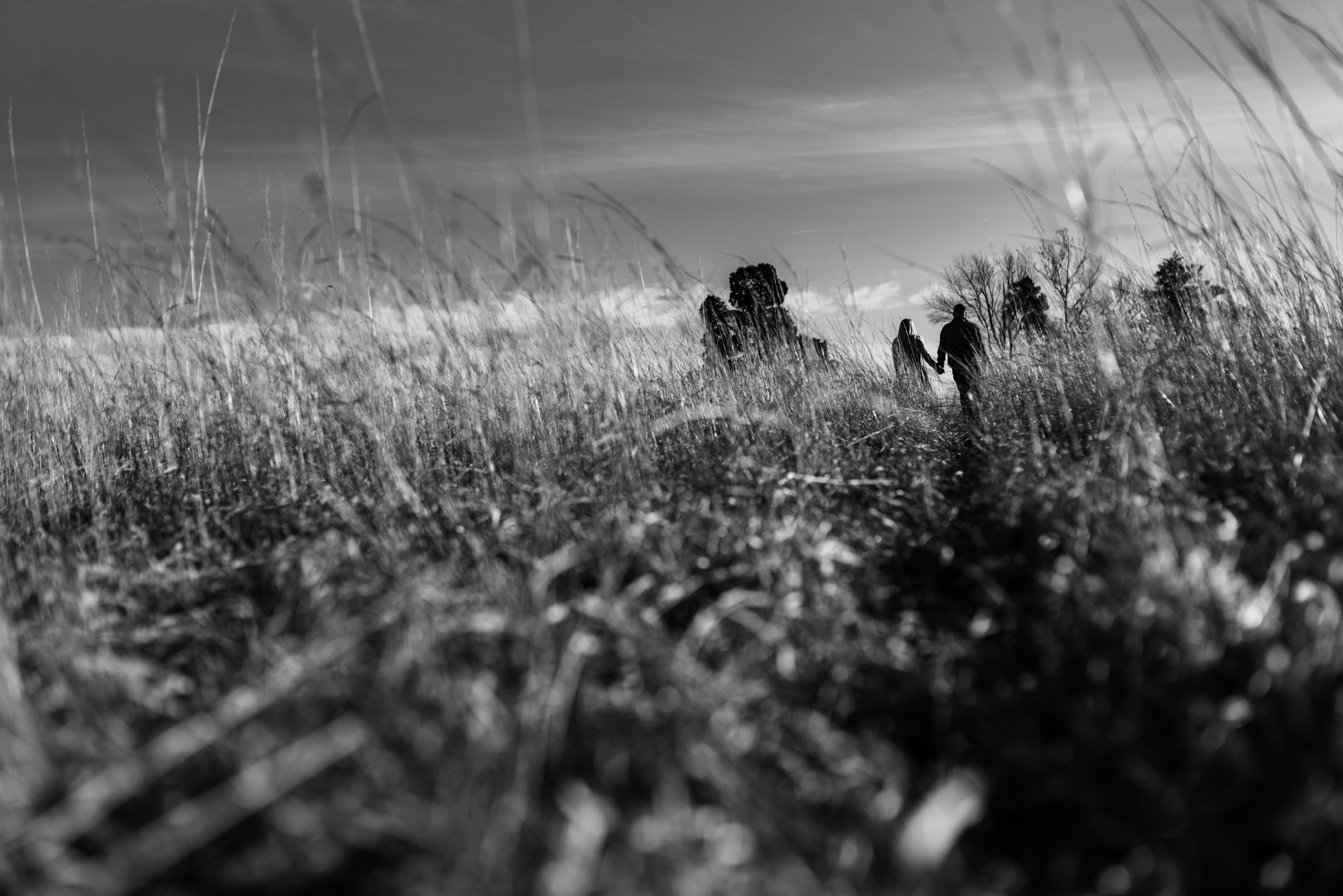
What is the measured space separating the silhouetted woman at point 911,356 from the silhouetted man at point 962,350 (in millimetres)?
336

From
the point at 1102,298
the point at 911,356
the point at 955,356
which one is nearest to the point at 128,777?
the point at 1102,298

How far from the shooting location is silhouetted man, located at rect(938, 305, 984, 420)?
16.7 feet

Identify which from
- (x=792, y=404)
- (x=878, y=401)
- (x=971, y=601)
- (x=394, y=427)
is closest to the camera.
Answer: (x=971, y=601)

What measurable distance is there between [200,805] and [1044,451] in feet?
7.21

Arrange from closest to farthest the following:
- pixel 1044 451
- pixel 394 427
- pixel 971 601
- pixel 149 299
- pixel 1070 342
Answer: pixel 971 601, pixel 1044 451, pixel 394 427, pixel 149 299, pixel 1070 342

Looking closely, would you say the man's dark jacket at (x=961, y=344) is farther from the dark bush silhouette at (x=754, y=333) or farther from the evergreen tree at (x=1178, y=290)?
the evergreen tree at (x=1178, y=290)

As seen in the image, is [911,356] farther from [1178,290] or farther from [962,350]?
[1178,290]

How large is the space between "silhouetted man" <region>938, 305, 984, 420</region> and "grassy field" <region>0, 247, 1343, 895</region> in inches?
98.5

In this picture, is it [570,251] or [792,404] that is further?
[792,404]

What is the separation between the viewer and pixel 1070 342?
12.3 ft

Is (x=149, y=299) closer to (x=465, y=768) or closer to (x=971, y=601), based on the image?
(x=465, y=768)

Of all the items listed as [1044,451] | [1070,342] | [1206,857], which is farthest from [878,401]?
[1206,857]

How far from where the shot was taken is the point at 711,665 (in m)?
1.23

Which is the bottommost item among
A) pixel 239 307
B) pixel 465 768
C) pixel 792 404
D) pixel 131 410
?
pixel 465 768
